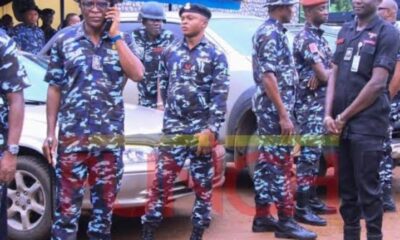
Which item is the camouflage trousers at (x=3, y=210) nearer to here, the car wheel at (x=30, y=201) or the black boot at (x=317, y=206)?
the car wheel at (x=30, y=201)

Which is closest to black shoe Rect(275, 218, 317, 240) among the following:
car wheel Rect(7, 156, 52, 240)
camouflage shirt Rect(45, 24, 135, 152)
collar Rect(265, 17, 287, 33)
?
collar Rect(265, 17, 287, 33)

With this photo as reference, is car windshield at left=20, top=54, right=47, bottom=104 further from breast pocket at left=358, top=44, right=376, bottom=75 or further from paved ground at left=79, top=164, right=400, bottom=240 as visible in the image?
breast pocket at left=358, top=44, right=376, bottom=75

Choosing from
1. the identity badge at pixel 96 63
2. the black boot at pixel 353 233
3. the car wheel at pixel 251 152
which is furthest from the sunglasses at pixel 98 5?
the car wheel at pixel 251 152

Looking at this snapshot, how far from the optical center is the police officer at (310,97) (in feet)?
21.8

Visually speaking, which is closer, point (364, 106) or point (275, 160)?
point (364, 106)

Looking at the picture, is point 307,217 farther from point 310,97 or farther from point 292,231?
point 310,97

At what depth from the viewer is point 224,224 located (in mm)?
6641

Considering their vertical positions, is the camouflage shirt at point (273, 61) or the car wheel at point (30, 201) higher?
the camouflage shirt at point (273, 61)

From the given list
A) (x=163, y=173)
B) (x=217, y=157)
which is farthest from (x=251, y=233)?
(x=163, y=173)

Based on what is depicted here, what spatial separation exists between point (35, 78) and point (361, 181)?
3103 mm

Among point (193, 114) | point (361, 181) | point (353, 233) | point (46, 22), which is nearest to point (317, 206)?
point (353, 233)

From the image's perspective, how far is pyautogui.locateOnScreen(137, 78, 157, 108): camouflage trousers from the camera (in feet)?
23.6

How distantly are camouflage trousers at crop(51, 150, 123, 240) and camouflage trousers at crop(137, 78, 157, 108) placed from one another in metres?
2.46

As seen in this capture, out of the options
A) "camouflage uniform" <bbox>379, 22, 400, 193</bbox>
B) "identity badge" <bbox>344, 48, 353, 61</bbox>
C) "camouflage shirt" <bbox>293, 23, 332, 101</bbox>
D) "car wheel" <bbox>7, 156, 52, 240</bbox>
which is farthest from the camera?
"camouflage uniform" <bbox>379, 22, 400, 193</bbox>
